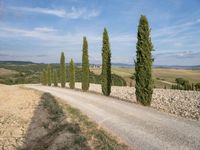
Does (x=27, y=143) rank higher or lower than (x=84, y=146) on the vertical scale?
lower

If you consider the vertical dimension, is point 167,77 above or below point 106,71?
below

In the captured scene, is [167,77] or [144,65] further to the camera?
[167,77]

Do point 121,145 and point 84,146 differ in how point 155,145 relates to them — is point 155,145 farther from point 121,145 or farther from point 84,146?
point 84,146

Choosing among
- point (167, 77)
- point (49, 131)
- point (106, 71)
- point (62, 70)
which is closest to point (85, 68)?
point (106, 71)

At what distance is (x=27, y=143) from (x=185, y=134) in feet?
30.5

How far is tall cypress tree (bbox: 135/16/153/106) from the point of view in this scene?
26359mm

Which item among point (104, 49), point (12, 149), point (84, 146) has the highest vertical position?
point (104, 49)

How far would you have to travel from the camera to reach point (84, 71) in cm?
5241

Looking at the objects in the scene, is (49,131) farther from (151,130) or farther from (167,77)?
(167,77)

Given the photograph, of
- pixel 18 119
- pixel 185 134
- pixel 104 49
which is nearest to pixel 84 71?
pixel 104 49

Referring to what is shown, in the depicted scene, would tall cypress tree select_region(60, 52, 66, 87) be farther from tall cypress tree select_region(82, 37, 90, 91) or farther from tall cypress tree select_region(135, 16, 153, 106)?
tall cypress tree select_region(135, 16, 153, 106)

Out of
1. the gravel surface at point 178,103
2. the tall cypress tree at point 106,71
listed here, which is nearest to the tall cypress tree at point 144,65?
the gravel surface at point 178,103

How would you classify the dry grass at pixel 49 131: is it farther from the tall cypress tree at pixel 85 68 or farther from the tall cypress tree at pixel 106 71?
the tall cypress tree at pixel 85 68

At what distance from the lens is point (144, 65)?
26.6 meters
